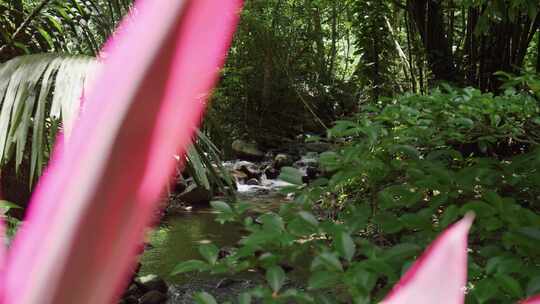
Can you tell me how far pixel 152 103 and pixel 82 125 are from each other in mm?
13

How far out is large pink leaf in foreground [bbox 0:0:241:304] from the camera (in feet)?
0.28

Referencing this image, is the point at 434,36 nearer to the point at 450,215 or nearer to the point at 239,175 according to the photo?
the point at 239,175

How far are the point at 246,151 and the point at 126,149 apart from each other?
9.63 meters

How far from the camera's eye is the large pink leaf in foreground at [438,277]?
0.10 metres

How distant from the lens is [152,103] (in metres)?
0.08

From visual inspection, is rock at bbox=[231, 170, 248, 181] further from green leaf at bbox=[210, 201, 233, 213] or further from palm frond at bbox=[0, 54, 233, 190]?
green leaf at bbox=[210, 201, 233, 213]

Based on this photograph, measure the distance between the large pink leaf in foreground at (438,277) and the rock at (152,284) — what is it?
3643 millimetres

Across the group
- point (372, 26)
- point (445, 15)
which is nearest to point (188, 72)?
point (445, 15)

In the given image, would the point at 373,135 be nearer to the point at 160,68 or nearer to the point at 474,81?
the point at 160,68

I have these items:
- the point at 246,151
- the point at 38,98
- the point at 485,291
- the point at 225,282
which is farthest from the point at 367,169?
the point at 246,151

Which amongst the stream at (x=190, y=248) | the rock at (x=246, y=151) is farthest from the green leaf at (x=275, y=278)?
the rock at (x=246, y=151)

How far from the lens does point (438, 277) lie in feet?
0.33

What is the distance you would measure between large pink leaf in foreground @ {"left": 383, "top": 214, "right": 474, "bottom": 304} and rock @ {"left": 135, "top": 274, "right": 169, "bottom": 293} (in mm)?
3643

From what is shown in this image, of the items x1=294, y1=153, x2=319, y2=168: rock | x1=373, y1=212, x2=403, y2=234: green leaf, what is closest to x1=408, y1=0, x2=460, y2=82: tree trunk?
x1=294, y1=153, x2=319, y2=168: rock
